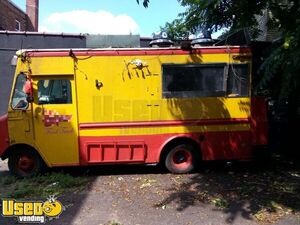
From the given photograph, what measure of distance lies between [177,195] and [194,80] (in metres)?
2.86

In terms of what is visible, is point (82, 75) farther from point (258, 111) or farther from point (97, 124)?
point (258, 111)

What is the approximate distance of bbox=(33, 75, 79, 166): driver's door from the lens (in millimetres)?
10078

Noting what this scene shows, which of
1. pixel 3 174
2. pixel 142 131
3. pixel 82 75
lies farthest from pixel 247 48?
pixel 3 174

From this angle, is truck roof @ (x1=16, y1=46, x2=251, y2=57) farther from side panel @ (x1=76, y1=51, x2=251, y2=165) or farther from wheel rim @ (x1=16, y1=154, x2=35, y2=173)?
wheel rim @ (x1=16, y1=154, x2=35, y2=173)

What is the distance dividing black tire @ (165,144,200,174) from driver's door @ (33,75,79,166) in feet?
6.59

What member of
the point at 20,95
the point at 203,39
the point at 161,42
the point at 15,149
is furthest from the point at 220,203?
the point at 20,95

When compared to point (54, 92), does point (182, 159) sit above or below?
below

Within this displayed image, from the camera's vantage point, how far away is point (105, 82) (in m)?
10.2

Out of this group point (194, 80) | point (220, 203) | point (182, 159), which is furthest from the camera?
point (182, 159)

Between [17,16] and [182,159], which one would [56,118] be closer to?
[182,159]

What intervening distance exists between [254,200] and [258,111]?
9.05 ft

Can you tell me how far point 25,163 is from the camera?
→ 1034 cm

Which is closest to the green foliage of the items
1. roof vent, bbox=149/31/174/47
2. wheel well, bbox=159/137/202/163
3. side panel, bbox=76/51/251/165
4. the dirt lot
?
the dirt lot

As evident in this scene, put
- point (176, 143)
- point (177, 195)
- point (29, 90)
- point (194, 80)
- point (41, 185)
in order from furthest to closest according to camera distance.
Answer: point (176, 143) → point (194, 80) → point (29, 90) → point (41, 185) → point (177, 195)
